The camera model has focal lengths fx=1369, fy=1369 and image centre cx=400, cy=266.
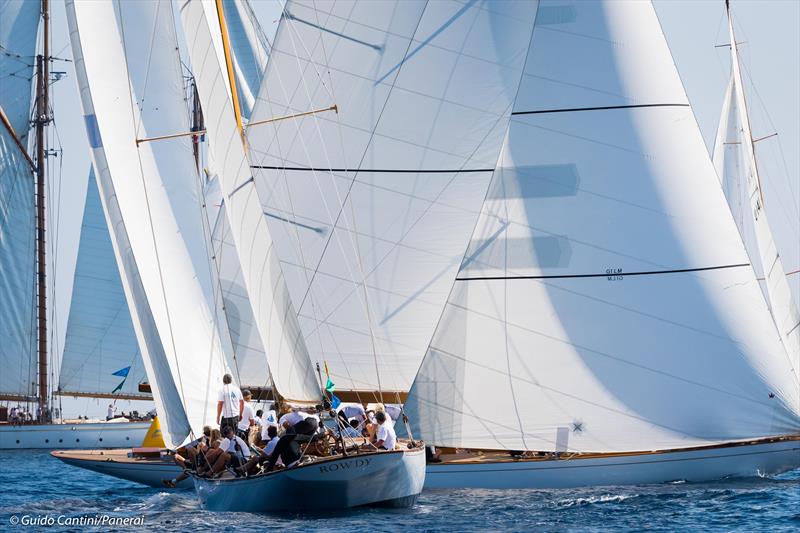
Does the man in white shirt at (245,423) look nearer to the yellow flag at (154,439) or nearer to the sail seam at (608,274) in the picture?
the sail seam at (608,274)

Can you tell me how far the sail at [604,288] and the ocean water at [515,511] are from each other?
1463 mm

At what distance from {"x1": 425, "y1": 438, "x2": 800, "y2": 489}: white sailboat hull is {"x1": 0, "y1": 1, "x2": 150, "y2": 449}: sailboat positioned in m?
33.0

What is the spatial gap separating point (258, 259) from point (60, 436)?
120ft

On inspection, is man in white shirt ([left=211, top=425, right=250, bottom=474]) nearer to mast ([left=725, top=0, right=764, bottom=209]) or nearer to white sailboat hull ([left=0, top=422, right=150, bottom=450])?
mast ([left=725, top=0, right=764, bottom=209])

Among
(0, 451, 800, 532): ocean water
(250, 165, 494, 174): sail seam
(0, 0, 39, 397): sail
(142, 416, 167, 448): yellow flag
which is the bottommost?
(0, 451, 800, 532): ocean water

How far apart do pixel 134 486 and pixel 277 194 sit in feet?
27.6

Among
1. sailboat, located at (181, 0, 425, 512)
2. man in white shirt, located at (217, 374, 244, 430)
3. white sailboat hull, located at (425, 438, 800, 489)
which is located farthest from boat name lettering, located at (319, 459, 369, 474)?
white sailboat hull, located at (425, 438, 800, 489)

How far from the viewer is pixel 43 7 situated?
62.9 meters

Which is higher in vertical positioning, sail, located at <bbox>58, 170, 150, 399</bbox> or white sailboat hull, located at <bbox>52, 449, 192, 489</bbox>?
sail, located at <bbox>58, 170, 150, 399</bbox>

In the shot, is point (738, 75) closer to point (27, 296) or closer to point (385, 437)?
point (385, 437)

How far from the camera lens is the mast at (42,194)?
61.3m

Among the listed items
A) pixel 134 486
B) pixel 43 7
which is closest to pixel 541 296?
pixel 134 486

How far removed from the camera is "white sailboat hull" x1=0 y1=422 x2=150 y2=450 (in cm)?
5997

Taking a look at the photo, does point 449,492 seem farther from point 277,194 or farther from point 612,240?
point 277,194
